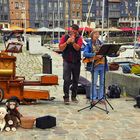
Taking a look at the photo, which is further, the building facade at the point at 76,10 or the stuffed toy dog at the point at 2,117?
the building facade at the point at 76,10

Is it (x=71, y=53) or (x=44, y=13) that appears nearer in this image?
(x=71, y=53)

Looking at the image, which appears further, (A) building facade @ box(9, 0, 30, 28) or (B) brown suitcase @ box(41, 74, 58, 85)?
(A) building facade @ box(9, 0, 30, 28)

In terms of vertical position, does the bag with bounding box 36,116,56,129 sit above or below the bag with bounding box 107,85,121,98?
above

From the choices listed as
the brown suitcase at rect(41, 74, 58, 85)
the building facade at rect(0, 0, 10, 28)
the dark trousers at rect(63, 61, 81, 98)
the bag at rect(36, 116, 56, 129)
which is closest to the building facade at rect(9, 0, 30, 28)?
the building facade at rect(0, 0, 10, 28)

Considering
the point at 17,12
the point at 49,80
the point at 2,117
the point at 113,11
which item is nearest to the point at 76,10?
the point at 113,11

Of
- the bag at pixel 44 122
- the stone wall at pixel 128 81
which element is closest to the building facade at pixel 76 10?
the stone wall at pixel 128 81

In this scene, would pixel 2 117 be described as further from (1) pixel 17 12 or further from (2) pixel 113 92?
(1) pixel 17 12

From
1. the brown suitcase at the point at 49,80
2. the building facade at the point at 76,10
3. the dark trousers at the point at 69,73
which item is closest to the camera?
the dark trousers at the point at 69,73

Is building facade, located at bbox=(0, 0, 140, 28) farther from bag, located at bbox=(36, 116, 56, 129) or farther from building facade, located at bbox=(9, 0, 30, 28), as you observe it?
bag, located at bbox=(36, 116, 56, 129)

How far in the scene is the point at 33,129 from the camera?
7.82m

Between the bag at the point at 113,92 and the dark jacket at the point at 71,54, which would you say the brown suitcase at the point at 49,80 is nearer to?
the dark jacket at the point at 71,54

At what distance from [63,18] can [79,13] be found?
776 centimetres

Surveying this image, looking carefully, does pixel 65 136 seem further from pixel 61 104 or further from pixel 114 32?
pixel 114 32

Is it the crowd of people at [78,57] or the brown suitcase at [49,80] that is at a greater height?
→ the crowd of people at [78,57]
